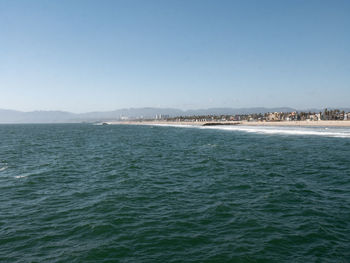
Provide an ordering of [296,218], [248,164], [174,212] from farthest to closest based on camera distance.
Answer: [248,164], [174,212], [296,218]

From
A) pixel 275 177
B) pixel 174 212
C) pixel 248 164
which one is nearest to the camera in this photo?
pixel 174 212

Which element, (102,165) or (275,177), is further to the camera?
(102,165)

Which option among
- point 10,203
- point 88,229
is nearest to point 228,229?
point 88,229

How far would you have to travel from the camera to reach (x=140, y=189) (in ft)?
60.0

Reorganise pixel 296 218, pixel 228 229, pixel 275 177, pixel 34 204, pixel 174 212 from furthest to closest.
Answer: pixel 275 177 → pixel 34 204 → pixel 174 212 → pixel 296 218 → pixel 228 229

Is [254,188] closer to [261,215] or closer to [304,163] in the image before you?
[261,215]

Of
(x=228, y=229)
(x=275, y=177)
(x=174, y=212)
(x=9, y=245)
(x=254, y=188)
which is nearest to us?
(x=9, y=245)

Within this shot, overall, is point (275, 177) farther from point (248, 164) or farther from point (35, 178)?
point (35, 178)

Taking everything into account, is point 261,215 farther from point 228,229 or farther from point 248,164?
point 248,164

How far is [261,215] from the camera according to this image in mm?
12789

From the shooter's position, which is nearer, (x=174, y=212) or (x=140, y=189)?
(x=174, y=212)

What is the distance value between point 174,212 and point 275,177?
39.0 ft

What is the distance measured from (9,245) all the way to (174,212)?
773 cm

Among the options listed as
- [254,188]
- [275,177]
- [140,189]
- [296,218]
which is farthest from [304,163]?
[140,189]
